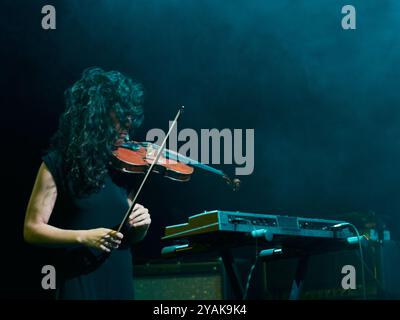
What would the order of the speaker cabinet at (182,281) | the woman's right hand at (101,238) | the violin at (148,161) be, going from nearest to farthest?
the woman's right hand at (101,238) < the violin at (148,161) < the speaker cabinet at (182,281)

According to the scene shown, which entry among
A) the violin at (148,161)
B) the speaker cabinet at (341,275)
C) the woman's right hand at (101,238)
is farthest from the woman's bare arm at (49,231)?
the speaker cabinet at (341,275)

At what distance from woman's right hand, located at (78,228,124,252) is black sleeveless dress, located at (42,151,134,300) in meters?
0.06

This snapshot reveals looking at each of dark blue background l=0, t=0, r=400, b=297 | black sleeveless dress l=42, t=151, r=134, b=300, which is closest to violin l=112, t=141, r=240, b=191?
black sleeveless dress l=42, t=151, r=134, b=300

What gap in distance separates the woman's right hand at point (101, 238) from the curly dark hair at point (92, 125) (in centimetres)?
18

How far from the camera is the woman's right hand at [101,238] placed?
2002 millimetres

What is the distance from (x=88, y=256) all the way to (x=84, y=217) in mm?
135

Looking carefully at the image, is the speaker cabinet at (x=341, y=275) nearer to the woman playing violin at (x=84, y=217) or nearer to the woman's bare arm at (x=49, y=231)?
the woman playing violin at (x=84, y=217)

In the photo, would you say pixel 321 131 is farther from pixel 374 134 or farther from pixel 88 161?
pixel 88 161

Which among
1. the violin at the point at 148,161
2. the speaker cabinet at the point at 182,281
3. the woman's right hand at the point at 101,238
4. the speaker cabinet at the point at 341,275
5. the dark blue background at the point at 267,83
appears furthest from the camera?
the dark blue background at the point at 267,83

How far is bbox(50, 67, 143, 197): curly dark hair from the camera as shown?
2.20 m

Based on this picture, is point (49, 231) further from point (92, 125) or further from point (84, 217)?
point (92, 125)

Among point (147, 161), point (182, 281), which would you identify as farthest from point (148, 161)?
point (182, 281)

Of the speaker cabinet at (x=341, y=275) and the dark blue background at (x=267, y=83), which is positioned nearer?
the speaker cabinet at (x=341, y=275)
